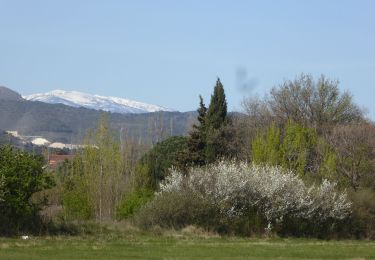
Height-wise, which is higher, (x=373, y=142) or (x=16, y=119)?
(x=16, y=119)

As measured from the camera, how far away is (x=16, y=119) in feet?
522

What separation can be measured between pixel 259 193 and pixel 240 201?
1.18 meters

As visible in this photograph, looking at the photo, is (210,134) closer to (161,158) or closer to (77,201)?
(77,201)

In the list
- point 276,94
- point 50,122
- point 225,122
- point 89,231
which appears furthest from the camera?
point 50,122

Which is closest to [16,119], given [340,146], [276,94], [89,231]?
[276,94]

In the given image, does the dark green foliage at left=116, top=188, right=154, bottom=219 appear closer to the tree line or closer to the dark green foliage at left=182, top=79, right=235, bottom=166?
the tree line

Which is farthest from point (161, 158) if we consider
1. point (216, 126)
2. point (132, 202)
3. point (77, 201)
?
point (132, 202)

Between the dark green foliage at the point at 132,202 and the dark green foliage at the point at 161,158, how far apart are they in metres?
12.0

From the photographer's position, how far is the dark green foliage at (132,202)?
4762 cm

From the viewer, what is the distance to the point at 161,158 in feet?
228

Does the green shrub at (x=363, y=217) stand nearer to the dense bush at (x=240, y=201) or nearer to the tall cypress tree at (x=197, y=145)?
the dense bush at (x=240, y=201)

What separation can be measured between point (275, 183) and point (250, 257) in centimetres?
1728

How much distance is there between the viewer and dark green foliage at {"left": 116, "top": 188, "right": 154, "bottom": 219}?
4762cm

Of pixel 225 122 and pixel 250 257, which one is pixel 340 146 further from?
pixel 250 257
